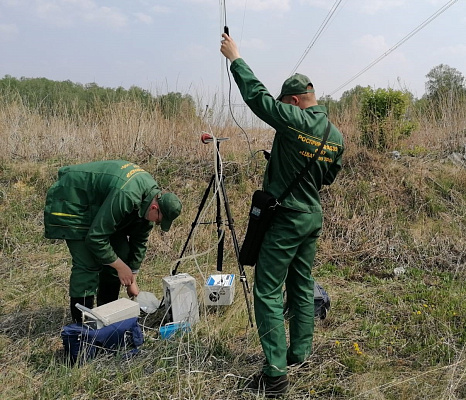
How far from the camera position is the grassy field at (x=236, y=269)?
2.60 meters

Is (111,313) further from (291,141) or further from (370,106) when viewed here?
(370,106)

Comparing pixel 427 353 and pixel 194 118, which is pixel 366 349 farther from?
pixel 194 118

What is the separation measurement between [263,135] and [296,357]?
6107mm

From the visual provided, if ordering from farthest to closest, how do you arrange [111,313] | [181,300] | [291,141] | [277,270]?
[181,300] → [111,313] → [277,270] → [291,141]

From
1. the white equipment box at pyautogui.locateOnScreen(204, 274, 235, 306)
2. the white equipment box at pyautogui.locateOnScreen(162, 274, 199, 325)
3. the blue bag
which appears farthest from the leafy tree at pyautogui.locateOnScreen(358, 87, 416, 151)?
the blue bag

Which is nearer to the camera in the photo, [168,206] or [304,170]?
[304,170]

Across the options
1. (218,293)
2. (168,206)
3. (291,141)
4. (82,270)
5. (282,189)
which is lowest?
(218,293)

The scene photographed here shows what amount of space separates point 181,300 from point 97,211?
3.39ft

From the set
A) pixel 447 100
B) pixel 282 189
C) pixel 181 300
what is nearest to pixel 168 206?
pixel 282 189

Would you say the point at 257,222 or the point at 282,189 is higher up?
the point at 282,189

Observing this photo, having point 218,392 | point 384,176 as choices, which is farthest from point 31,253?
point 384,176

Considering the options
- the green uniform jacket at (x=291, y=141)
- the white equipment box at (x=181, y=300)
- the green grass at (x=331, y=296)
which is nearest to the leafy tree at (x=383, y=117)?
the green grass at (x=331, y=296)

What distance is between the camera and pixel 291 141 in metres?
2.43

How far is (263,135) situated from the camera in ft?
27.5
